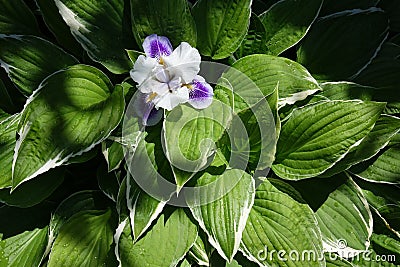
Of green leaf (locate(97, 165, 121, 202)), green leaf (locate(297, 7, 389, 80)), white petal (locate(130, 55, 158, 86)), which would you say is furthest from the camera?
green leaf (locate(297, 7, 389, 80))

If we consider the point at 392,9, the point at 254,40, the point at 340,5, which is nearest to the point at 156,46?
the point at 254,40

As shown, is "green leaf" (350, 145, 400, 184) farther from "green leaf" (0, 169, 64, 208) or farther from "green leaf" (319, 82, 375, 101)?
"green leaf" (0, 169, 64, 208)

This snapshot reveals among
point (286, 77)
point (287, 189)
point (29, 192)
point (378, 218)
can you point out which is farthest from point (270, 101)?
point (29, 192)

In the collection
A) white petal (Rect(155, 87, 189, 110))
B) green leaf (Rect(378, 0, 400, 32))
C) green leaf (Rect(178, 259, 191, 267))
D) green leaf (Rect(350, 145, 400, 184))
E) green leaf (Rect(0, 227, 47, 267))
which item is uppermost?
white petal (Rect(155, 87, 189, 110))

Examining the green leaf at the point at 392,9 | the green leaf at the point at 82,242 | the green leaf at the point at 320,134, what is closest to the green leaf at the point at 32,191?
the green leaf at the point at 82,242

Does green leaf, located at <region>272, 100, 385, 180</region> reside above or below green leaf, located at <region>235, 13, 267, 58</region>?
below

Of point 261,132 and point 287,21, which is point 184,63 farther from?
point 287,21

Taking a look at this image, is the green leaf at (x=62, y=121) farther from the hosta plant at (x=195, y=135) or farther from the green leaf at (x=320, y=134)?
the green leaf at (x=320, y=134)

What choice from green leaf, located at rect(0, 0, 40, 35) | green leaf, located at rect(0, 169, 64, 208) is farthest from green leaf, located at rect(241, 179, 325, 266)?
green leaf, located at rect(0, 0, 40, 35)
